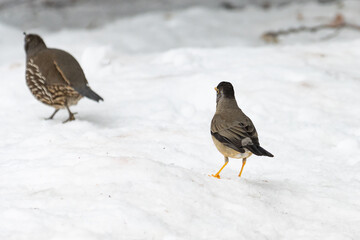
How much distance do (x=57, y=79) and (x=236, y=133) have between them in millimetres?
2602

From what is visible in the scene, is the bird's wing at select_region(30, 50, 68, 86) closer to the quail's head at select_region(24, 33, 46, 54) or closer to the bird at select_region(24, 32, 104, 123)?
the bird at select_region(24, 32, 104, 123)

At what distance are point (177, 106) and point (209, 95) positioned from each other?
0.47 metres

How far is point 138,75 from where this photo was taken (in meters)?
7.96

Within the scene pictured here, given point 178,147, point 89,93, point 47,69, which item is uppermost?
point 47,69

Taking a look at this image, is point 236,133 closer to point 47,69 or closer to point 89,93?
point 89,93

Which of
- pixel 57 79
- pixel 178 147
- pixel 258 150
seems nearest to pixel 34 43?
pixel 57 79

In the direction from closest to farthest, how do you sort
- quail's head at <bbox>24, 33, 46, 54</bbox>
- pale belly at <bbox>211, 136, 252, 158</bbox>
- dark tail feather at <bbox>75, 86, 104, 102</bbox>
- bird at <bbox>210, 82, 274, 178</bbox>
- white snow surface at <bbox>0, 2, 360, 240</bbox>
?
1. white snow surface at <bbox>0, 2, 360, 240</bbox>
2. bird at <bbox>210, 82, 274, 178</bbox>
3. pale belly at <bbox>211, 136, 252, 158</bbox>
4. dark tail feather at <bbox>75, 86, 104, 102</bbox>
5. quail's head at <bbox>24, 33, 46, 54</bbox>

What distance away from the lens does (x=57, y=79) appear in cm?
617

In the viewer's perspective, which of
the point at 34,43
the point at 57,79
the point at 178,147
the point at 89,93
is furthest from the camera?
the point at 34,43

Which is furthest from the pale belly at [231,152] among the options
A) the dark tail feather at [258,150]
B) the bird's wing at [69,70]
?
the bird's wing at [69,70]

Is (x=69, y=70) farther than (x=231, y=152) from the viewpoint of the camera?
Yes

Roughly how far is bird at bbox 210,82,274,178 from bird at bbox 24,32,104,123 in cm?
177

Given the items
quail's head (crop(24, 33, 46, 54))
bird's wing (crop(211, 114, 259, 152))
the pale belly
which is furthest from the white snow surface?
quail's head (crop(24, 33, 46, 54))

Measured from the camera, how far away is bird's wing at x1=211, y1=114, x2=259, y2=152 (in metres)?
4.36
